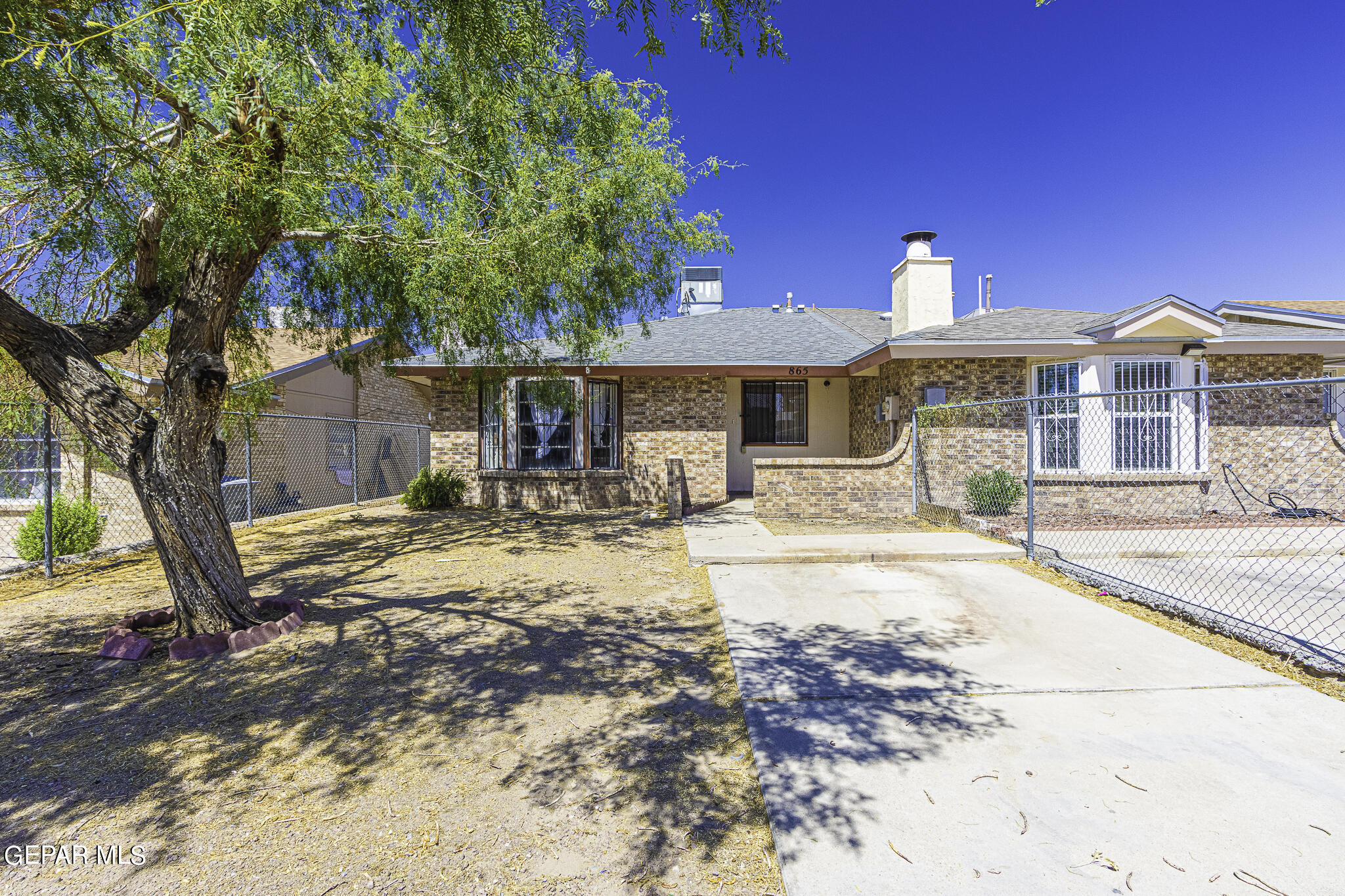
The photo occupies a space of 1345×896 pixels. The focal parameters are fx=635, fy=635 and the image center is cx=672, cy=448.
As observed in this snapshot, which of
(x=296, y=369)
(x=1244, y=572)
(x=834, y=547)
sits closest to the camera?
(x=1244, y=572)

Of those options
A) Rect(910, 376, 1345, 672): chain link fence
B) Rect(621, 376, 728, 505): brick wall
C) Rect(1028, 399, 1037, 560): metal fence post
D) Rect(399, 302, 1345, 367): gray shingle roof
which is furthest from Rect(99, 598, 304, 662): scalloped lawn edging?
Rect(910, 376, 1345, 672): chain link fence

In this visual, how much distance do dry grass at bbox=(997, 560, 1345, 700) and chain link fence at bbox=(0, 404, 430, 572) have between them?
27.7ft

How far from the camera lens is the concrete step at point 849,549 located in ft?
22.4

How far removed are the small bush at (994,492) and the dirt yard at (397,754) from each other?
18.4ft

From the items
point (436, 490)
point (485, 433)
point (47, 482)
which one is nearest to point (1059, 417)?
point (485, 433)

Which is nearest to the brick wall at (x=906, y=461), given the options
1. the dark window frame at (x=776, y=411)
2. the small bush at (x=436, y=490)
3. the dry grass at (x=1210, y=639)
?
the dark window frame at (x=776, y=411)

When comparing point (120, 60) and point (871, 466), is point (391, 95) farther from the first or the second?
point (871, 466)

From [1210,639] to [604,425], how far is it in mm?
9212

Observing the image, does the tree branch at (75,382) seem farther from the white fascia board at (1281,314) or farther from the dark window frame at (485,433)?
the white fascia board at (1281,314)

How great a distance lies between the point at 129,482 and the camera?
16.6ft

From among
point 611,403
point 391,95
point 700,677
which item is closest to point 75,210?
point 391,95

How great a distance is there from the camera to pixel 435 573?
22.0 feet

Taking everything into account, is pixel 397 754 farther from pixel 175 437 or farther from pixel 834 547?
pixel 834 547

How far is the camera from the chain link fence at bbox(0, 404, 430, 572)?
696cm
